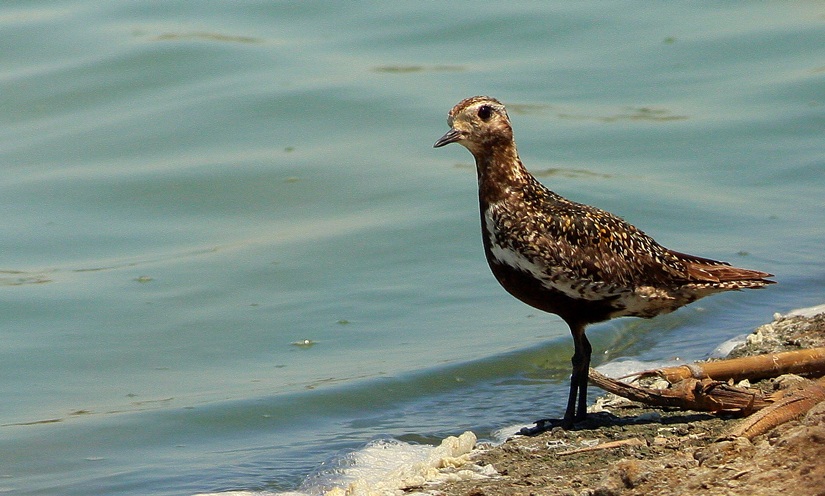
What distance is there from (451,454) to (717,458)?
5.85 ft

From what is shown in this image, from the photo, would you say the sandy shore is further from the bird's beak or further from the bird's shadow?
the bird's beak

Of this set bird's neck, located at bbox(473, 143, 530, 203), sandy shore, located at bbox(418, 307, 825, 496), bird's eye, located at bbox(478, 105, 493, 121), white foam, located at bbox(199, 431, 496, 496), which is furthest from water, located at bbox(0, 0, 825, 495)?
bird's eye, located at bbox(478, 105, 493, 121)

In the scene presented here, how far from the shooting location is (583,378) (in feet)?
23.5

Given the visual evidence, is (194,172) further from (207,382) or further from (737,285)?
(737,285)

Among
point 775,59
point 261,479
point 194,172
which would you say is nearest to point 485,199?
point 261,479

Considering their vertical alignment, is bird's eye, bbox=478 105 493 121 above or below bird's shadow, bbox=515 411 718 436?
above

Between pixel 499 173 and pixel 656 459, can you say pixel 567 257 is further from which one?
pixel 656 459

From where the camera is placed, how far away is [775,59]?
16.4 m

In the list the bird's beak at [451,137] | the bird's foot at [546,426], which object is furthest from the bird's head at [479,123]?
the bird's foot at [546,426]

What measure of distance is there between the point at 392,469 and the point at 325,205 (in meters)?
5.62

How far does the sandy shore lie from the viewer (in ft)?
16.0

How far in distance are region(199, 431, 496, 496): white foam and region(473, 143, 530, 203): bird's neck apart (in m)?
1.35

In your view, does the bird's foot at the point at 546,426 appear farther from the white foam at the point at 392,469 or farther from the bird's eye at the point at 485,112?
the bird's eye at the point at 485,112

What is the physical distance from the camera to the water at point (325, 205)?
905 centimetres
